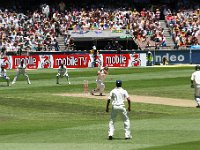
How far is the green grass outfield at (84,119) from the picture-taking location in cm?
2414

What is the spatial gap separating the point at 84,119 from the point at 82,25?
158ft

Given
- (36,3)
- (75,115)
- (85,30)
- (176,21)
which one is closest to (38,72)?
(85,30)

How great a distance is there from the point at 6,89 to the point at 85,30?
31.4 m

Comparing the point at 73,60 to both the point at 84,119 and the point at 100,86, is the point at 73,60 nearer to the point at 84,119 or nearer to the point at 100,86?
the point at 100,86

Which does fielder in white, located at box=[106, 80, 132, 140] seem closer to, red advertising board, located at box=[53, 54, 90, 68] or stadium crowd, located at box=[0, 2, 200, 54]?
red advertising board, located at box=[53, 54, 90, 68]

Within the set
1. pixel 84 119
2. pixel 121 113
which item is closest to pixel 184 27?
pixel 84 119

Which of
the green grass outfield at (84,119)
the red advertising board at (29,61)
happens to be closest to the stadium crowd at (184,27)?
the red advertising board at (29,61)

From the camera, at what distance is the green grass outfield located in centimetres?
2414

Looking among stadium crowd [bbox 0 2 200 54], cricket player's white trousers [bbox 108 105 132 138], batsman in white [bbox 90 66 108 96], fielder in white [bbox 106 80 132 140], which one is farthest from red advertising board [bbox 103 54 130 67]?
cricket player's white trousers [bbox 108 105 132 138]

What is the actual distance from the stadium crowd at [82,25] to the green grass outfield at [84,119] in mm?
20184

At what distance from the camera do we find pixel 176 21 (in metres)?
85.5

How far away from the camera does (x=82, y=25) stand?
7981 centimetres

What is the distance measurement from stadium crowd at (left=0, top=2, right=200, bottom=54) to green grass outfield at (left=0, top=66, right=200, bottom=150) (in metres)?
20.2

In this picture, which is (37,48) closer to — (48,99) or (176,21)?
(176,21)
